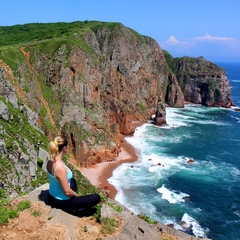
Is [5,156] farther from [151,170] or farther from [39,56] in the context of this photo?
[39,56]

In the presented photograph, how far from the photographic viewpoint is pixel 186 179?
177 ft

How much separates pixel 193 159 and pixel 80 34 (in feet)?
142

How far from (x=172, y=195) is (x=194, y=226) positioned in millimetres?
8839

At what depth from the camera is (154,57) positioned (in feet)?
397

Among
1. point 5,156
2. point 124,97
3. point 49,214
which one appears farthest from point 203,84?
point 49,214

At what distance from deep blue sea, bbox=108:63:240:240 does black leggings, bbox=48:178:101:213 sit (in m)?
30.1

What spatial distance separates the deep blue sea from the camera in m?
40.9

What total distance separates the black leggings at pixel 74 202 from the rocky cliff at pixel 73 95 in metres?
16.2

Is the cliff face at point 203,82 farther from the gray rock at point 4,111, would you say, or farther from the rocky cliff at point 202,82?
the gray rock at point 4,111

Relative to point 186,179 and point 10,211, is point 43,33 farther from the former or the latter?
point 10,211

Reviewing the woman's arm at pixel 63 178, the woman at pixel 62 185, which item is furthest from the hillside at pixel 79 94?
the woman's arm at pixel 63 178

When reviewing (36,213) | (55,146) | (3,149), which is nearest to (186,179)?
(3,149)

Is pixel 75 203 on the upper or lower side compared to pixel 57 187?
Result: lower

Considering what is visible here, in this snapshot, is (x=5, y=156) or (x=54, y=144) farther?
(x=5, y=156)
